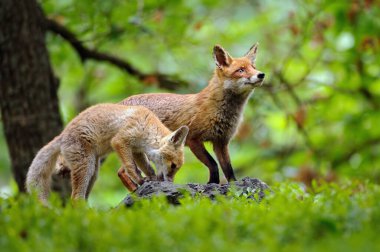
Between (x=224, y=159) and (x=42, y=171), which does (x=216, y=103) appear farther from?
(x=42, y=171)

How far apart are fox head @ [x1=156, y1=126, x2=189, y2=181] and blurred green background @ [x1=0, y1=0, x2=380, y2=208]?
12.6ft

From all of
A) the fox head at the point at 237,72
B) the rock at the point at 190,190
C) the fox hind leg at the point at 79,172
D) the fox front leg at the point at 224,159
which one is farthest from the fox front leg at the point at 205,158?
the fox hind leg at the point at 79,172

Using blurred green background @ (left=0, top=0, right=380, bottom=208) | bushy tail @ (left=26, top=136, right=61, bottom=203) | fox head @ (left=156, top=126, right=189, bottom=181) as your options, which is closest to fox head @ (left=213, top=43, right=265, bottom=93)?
fox head @ (left=156, top=126, right=189, bottom=181)

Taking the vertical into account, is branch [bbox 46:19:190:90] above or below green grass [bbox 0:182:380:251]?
above

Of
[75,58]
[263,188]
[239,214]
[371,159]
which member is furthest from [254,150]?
[239,214]

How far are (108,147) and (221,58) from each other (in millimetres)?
2185

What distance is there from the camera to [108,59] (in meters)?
13.2

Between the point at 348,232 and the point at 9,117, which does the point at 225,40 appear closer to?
the point at 9,117

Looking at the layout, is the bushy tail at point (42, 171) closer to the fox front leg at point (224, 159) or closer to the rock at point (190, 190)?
the rock at point (190, 190)

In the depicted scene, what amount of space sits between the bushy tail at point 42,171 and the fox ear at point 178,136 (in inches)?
54.6

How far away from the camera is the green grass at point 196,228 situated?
447 cm

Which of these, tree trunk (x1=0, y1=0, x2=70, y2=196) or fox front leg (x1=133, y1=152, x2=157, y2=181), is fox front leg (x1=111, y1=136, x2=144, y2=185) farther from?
tree trunk (x1=0, y1=0, x2=70, y2=196)

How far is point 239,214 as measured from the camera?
Answer: 17.8 ft

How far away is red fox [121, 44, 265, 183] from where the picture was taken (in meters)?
9.27
